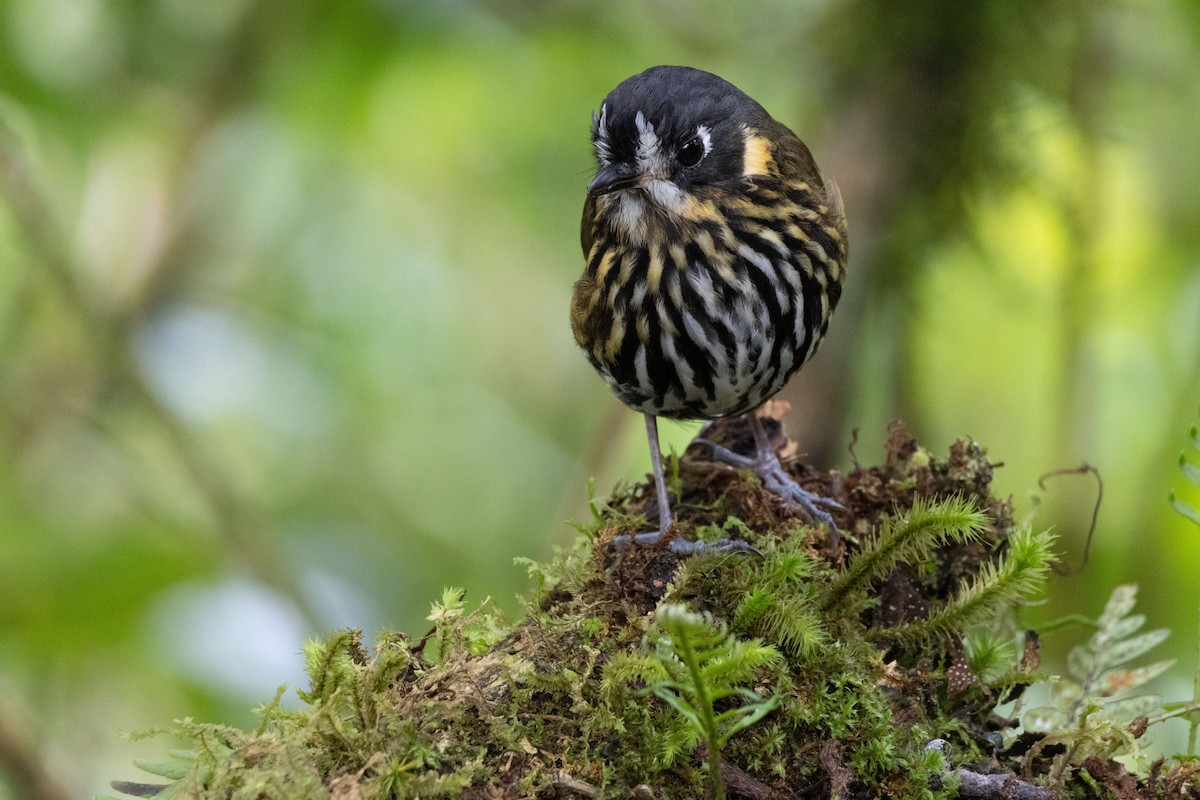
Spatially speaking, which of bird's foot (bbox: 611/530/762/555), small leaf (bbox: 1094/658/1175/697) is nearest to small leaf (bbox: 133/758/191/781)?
bird's foot (bbox: 611/530/762/555)

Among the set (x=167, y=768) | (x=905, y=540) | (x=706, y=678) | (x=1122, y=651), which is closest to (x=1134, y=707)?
(x=1122, y=651)

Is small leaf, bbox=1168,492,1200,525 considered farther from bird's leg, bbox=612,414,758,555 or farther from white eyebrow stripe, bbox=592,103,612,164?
white eyebrow stripe, bbox=592,103,612,164

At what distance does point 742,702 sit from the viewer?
6.26 feet

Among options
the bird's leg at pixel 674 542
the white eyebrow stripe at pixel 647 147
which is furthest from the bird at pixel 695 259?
the bird's leg at pixel 674 542

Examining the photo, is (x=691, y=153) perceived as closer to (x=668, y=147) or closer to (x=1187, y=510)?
(x=668, y=147)

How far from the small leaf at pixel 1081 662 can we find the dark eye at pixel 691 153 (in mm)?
1535

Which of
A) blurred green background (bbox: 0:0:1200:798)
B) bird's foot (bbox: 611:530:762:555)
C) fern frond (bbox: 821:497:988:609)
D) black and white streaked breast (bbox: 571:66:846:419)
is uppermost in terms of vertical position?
blurred green background (bbox: 0:0:1200:798)

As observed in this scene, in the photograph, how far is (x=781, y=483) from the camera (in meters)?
2.71

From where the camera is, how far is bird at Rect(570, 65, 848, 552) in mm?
3049

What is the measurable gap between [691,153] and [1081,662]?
1.58m

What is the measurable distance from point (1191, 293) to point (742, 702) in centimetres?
344

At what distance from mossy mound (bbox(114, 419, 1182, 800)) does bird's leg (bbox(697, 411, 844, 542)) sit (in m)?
0.06

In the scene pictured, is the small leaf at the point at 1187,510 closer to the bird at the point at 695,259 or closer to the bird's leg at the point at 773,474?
the bird's leg at the point at 773,474

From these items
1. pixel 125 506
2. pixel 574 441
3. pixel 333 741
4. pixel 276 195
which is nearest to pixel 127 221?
pixel 276 195
